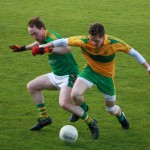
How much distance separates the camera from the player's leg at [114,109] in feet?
27.8

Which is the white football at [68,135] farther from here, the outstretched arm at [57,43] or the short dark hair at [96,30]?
the short dark hair at [96,30]

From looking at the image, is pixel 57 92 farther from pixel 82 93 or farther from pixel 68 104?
pixel 82 93

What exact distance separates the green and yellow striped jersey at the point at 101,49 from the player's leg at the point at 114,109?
1.65 feet

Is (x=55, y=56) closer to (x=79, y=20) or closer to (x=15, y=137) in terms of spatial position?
(x=15, y=137)

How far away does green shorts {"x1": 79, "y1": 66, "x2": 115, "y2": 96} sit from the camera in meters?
8.28

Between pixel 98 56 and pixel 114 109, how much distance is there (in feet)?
3.53

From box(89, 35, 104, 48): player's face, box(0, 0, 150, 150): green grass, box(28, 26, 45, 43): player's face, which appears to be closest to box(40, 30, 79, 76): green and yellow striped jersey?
box(28, 26, 45, 43): player's face

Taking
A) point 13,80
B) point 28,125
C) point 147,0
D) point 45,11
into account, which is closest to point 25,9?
point 45,11

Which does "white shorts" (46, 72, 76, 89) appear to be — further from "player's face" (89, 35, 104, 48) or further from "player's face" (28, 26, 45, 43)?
"player's face" (89, 35, 104, 48)

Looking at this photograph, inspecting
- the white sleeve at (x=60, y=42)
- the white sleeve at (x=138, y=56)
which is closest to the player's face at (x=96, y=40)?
the white sleeve at (x=60, y=42)

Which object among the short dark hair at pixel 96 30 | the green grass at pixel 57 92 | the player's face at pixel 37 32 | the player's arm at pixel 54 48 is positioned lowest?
the green grass at pixel 57 92

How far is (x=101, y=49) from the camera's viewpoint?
8.03 m

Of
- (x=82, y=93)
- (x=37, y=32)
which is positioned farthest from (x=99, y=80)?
(x=37, y=32)

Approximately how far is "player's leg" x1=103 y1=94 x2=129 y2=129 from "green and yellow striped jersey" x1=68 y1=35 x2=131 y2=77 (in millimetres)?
504
